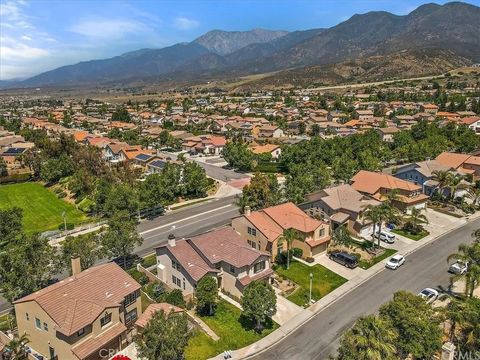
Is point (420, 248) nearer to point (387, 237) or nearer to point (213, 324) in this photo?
point (387, 237)

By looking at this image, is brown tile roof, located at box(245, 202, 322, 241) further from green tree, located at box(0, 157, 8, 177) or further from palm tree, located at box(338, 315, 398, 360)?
green tree, located at box(0, 157, 8, 177)

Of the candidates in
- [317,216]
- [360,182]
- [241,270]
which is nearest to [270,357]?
[241,270]

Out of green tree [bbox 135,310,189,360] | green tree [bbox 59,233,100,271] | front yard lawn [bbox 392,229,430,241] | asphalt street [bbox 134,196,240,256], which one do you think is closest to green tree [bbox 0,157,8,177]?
asphalt street [bbox 134,196,240,256]

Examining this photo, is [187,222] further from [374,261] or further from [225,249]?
[374,261]

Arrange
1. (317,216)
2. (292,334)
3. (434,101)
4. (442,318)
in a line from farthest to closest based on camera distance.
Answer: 1. (434,101)
2. (317,216)
3. (292,334)
4. (442,318)

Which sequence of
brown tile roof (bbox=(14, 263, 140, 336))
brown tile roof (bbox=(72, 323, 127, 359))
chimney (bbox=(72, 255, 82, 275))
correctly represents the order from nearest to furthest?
brown tile roof (bbox=(72, 323, 127, 359)) → brown tile roof (bbox=(14, 263, 140, 336)) → chimney (bbox=(72, 255, 82, 275))

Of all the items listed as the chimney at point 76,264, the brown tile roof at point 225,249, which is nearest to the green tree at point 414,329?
the brown tile roof at point 225,249
